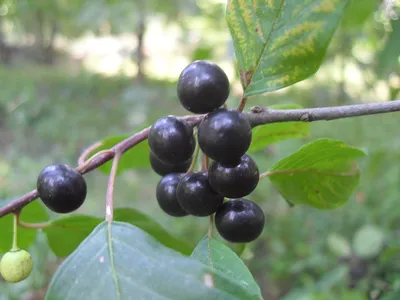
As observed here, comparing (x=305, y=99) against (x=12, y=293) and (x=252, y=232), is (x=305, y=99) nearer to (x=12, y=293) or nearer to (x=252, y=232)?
(x=12, y=293)

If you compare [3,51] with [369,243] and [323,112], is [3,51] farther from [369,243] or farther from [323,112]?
[323,112]

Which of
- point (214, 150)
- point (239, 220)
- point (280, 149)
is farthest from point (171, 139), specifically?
point (280, 149)

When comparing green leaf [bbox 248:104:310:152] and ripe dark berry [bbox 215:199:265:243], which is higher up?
ripe dark berry [bbox 215:199:265:243]

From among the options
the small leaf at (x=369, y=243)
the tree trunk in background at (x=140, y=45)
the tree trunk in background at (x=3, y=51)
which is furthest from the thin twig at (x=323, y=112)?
the tree trunk in background at (x=3, y=51)

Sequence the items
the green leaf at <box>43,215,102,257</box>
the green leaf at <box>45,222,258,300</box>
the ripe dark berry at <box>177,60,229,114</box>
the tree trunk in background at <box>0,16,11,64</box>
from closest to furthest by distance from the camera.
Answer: the green leaf at <box>45,222,258,300</box>
the ripe dark berry at <box>177,60,229,114</box>
the green leaf at <box>43,215,102,257</box>
the tree trunk in background at <box>0,16,11,64</box>

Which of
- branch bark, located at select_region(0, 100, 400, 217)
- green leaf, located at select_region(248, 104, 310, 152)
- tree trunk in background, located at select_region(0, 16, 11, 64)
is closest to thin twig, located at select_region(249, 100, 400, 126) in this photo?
branch bark, located at select_region(0, 100, 400, 217)

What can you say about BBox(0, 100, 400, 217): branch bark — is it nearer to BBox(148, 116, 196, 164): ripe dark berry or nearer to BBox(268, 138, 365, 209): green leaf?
BBox(148, 116, 196, 164): ripe dark berry
